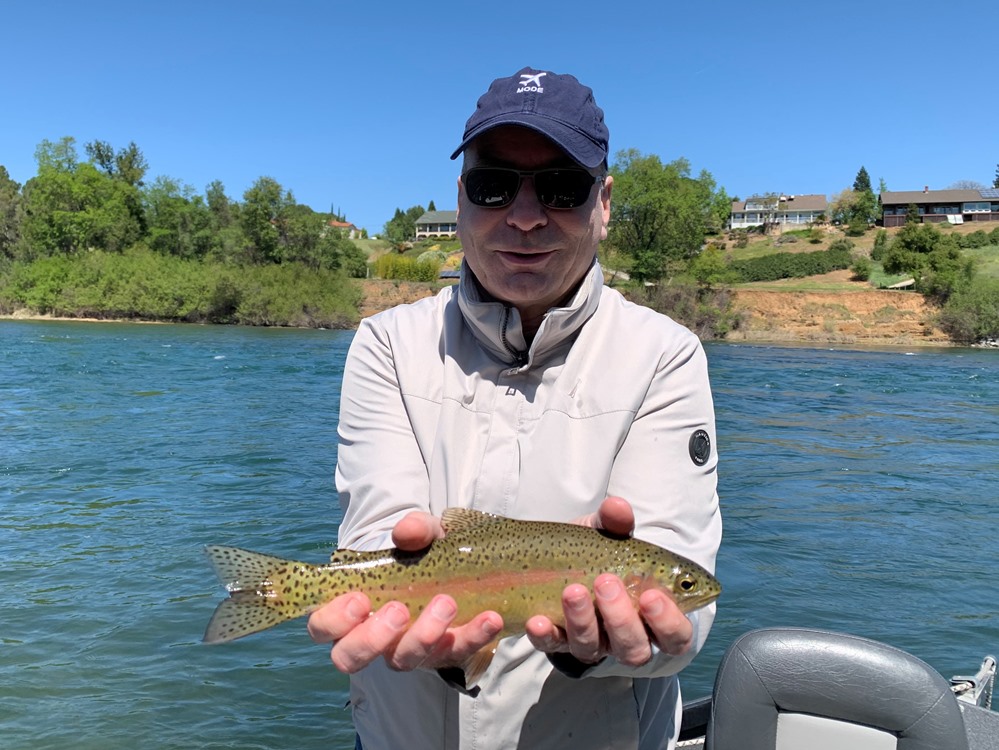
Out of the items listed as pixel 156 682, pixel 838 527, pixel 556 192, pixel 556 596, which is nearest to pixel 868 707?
pixel 556 596

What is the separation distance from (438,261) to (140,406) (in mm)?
97329

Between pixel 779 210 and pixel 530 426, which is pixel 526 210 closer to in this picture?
pixel 530 426

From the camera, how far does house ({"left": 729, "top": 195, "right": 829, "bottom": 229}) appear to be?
5699 inches

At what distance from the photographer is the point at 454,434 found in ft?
8.86

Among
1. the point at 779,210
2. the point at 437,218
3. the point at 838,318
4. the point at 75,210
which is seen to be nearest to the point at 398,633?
the point at 838,318

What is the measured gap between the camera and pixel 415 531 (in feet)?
7.94

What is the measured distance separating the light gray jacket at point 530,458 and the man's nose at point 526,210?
258mm

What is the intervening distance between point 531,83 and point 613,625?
1646 mm

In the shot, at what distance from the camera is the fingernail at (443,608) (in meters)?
2.30

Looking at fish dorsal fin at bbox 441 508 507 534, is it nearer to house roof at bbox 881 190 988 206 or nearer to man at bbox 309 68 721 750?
man at bbox 309 68 721 750

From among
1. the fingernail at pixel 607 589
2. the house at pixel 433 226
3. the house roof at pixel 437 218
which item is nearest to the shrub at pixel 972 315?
the fingernail at pixel 607 589

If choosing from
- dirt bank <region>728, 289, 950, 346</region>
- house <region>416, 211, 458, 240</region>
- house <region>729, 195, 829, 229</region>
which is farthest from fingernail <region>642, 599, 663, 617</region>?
house <region>416, 211, 458, 240</region>

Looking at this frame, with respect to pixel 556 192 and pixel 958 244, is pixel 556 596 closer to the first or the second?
pixel 556 192

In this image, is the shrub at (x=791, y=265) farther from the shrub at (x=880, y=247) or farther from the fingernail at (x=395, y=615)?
the fingernail at (x=395, y=615)
